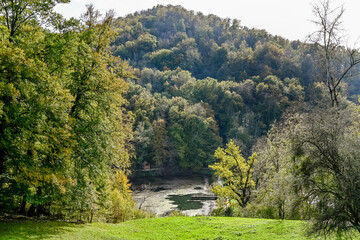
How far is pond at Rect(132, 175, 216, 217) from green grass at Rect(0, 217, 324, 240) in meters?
14.8

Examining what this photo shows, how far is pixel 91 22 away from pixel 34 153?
36.5ft

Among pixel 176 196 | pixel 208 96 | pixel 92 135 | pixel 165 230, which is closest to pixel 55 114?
pixel 92 135

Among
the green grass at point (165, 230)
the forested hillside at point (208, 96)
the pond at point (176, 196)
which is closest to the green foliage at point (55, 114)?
the green grass at point (165, 230)

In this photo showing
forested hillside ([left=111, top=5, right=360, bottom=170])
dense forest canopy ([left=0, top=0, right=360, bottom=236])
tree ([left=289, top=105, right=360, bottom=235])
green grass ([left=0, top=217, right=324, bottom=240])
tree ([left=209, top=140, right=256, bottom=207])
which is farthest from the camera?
forested hillside ([left=111, top=5, right=360, bottom=170])

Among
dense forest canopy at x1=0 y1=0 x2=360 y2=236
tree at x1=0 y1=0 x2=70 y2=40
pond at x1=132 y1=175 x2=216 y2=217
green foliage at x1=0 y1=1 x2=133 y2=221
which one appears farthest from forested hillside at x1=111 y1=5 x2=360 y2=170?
tree at x1=0 y1=0 x2=70 y2=40

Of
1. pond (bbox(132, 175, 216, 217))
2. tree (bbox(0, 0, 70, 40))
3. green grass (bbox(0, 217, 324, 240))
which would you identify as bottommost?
pond (bbox(132, 175, 216, 217))

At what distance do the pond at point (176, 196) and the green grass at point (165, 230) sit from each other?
582 inches

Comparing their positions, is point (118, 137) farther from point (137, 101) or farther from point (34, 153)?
point (137, 101)

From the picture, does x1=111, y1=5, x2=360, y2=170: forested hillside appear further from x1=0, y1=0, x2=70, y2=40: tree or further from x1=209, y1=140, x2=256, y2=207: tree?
x1=0, y1=0, x2=70, y2=40: tree

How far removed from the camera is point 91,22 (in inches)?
832

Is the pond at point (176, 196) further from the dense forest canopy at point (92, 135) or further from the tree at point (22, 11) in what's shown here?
the tree at point (22, 11)

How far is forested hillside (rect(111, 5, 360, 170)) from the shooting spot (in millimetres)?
82688

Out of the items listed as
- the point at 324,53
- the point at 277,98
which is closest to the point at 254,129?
the point at 277,98

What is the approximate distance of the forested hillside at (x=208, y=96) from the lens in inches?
3255
